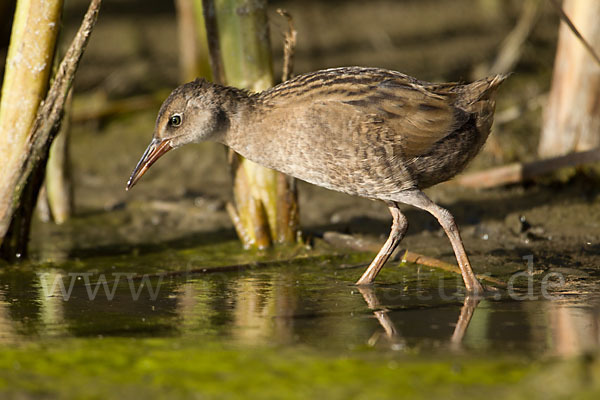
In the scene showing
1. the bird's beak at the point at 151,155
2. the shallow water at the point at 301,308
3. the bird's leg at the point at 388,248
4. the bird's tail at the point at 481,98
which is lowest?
the shallow water at the point at 301,308

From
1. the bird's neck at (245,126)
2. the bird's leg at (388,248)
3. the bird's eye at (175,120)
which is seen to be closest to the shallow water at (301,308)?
the bird's leg at (388,248)

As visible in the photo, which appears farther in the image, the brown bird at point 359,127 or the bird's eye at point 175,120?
the bird's eye at point 175,120

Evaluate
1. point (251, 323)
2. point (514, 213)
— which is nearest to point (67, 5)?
point (514, 213)

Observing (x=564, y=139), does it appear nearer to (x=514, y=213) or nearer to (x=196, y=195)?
(x=514, y=213)

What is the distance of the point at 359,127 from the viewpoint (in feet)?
15.5

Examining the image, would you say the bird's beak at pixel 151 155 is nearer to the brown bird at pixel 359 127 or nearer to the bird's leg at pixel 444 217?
the brown bird at pixel 359 127

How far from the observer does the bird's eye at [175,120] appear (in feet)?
16.8

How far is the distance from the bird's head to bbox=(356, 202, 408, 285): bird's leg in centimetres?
117

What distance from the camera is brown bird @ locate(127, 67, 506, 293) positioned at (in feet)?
15.5

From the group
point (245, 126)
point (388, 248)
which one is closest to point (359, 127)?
point (245, 126)

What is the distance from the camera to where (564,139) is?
22.8ft

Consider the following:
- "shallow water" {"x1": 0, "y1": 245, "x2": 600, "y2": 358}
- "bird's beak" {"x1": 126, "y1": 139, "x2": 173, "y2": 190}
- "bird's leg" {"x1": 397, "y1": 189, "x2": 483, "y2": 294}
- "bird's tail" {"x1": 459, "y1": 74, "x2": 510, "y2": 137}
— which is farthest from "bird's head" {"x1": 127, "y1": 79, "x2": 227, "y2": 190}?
"bird's tail" {"x1": 459, "y1": 74, "x2": 510, "y2": 137}

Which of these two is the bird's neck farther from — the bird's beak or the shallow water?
the shallow water

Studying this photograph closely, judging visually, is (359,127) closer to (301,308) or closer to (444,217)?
(444,217)
